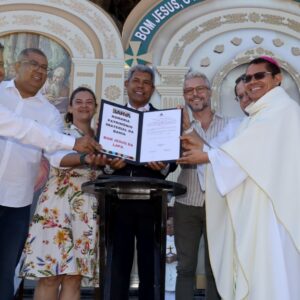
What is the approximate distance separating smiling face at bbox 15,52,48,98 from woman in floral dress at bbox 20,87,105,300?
0.51 meters

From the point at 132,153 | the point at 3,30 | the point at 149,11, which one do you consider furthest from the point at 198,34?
the point at 132,153

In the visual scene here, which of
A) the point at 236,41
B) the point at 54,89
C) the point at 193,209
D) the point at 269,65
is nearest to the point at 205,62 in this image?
the point at 236,41

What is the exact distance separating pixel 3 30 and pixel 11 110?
2.51 m

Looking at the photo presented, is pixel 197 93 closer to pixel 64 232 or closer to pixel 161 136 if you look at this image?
pixel 161 136

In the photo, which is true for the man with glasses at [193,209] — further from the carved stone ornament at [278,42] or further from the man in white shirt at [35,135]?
the carved stone ornament at [278,42]

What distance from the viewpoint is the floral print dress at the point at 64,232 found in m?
3.12

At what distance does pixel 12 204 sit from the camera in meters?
3.16

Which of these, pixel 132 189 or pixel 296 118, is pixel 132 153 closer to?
pixel 132 189

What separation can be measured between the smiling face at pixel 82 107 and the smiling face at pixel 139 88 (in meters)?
0.29

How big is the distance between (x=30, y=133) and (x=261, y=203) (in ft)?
4.72

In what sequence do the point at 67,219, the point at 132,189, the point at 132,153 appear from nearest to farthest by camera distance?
the point at 132,189
the point at 132,153
the point at 67,219

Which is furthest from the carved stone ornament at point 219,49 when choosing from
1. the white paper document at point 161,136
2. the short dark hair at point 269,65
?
the white paper document at point 161,136

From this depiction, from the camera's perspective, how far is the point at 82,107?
11.5ft

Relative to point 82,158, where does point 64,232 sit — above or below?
below
